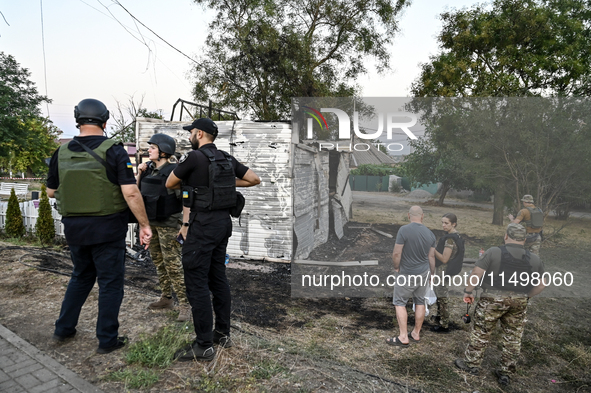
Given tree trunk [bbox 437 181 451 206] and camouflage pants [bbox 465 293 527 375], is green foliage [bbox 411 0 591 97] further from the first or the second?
camouflage pants [bbox 465 293 527 375]

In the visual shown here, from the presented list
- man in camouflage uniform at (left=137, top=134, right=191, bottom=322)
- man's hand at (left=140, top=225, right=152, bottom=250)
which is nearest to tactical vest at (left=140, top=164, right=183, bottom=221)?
man in camouflage uniform at (left=137, top=134, right=191, bottom=322)

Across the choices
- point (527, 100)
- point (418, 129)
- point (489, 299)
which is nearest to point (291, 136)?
point (418, 129)

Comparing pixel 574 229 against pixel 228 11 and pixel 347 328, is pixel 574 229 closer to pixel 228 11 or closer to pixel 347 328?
pixel 347 328

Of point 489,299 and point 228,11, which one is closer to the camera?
point 489,299

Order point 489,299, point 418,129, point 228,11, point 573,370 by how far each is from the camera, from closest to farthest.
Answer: point 489,299, point 573,370, point 418,129, point 228,11

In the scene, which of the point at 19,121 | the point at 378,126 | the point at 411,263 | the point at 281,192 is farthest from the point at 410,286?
the point at 19,121

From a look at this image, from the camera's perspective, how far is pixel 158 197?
3.88m

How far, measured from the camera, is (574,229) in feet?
18.6

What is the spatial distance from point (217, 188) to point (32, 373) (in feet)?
6.33

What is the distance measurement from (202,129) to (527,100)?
4.98 metres

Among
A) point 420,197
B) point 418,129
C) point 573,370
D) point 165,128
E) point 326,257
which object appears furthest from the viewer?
point 165,128

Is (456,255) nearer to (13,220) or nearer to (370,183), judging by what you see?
(370,183)

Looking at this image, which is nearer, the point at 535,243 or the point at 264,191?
the point at 535,243

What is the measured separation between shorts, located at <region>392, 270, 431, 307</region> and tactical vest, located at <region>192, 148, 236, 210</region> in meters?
2.28
